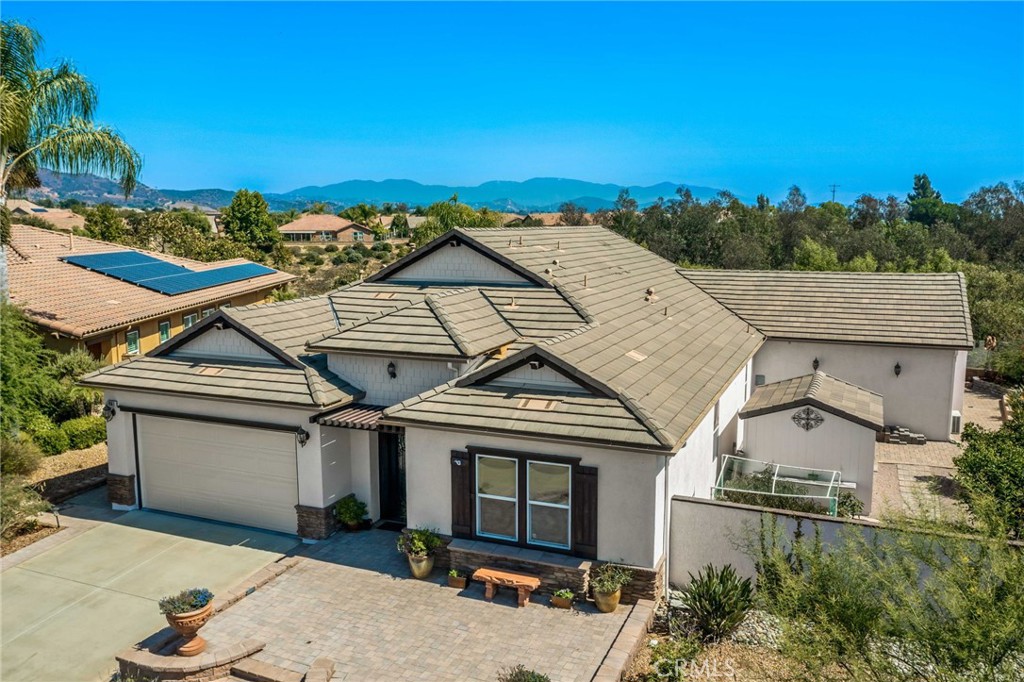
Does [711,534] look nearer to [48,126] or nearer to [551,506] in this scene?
[551,506]

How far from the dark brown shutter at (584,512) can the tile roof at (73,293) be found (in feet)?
70.5

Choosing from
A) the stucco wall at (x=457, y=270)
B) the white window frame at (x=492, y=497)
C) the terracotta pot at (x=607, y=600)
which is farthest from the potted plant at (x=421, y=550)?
the stucco wall at (x=457, y=270)

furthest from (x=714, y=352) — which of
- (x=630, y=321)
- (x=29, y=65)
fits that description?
(x=29, y=65)

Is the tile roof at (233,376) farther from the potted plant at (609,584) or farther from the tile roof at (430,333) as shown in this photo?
the potted plant at (609,584)

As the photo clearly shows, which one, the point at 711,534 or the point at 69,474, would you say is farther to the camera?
the point at 69,474

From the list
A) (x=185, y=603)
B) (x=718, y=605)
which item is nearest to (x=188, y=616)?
(x=185, y=603)

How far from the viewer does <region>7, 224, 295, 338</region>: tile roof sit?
29.2 metres

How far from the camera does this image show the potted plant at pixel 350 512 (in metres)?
17.1

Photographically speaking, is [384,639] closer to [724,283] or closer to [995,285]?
[724,283]

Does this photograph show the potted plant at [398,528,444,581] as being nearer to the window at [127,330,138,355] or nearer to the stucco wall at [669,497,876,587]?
the stucco wall at [669,497,876,587]

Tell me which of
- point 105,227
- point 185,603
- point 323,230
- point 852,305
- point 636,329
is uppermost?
point 323,230

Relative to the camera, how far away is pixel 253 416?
1736 centimetres

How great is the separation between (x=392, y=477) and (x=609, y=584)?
6341 millimetres

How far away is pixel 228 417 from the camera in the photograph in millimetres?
17609
